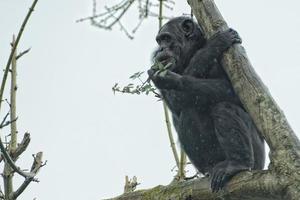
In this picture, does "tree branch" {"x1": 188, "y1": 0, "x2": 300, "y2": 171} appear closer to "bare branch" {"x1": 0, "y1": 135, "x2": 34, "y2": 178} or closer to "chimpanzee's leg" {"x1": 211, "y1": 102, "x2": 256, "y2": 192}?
"chimpanzee's leg" {"x1": 211, "y1": 102, "x2": 256, "y2": 192}

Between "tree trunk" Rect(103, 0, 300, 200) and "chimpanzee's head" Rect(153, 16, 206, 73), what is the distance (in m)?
1.60

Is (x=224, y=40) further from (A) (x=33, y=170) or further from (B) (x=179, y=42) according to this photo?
(A) (x=33, y=170)

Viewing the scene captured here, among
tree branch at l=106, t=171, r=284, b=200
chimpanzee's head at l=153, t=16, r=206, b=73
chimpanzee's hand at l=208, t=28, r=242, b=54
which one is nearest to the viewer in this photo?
tree branch at l=106, t=171, r=284, b=200

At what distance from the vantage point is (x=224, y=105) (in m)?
7.19

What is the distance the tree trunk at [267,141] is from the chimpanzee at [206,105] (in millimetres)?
205

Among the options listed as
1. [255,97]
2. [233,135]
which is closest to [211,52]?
[233,135]

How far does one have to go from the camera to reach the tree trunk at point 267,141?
501 cm

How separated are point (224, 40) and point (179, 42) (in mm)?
1859

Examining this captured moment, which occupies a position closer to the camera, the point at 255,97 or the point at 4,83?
the point at 4,83

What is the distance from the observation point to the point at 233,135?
22.4 feet

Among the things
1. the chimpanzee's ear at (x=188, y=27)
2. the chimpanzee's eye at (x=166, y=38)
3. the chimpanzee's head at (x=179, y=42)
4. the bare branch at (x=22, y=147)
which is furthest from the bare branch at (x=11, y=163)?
the chimpanzee's ear at (x=188, y=27)

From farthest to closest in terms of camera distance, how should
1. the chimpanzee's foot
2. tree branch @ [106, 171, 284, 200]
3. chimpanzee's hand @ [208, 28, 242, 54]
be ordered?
chimpanzee's hand @ [208, 28, 242, 54] < the chimpanzee's foot < tree branch @ [106, 171, 284, 200]

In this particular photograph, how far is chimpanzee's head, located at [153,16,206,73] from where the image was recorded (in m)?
8.16

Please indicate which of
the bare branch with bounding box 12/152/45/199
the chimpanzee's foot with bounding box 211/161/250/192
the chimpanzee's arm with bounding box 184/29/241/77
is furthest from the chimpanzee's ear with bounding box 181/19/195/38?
the bare branch with bounding box 12/152/45/199
